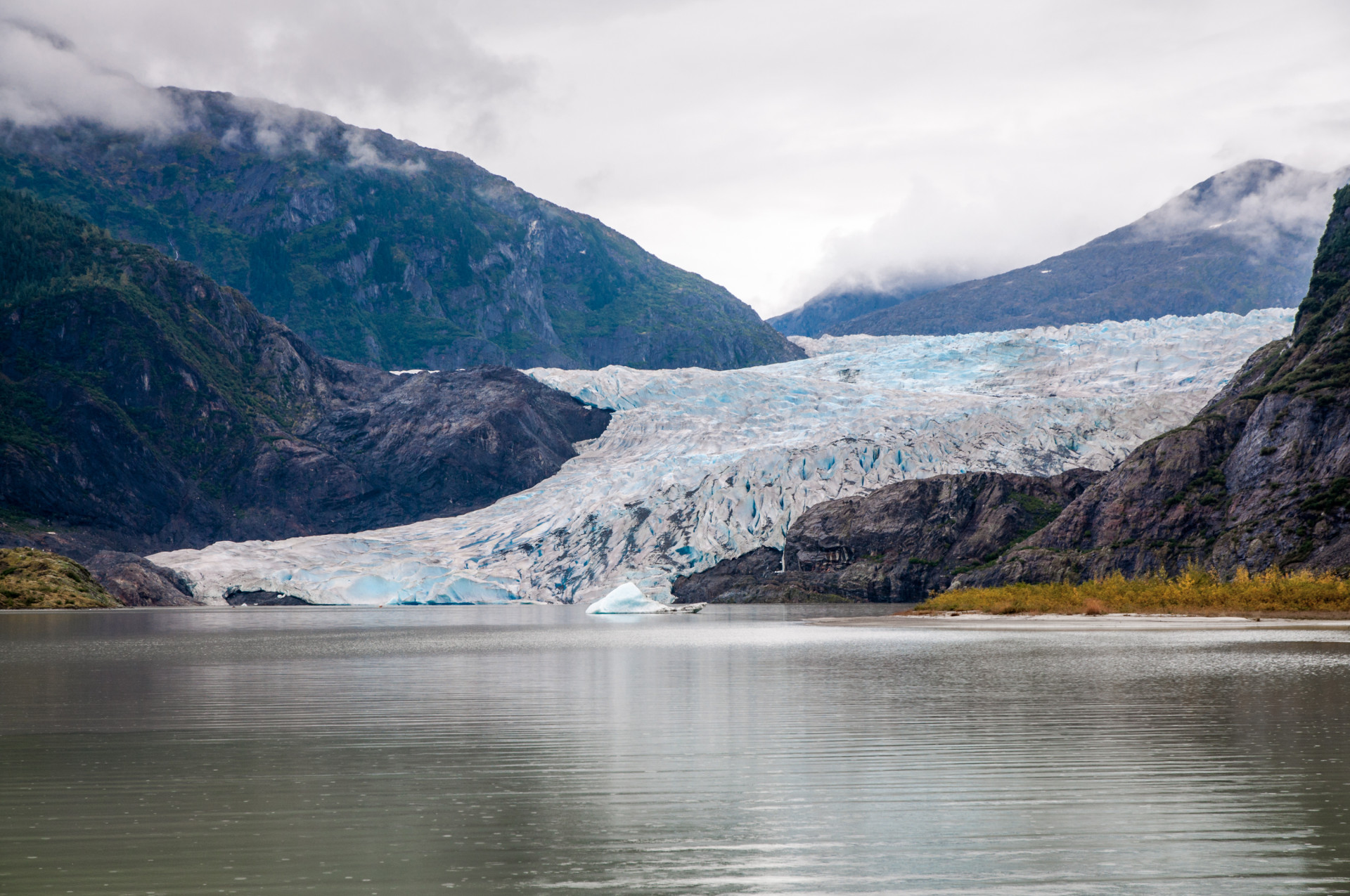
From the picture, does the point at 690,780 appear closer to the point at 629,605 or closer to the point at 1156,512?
the point at 629,605

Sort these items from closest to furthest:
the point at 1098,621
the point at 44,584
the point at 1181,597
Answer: the point at 1098,621
the point at 1181,597
the point at 44,584

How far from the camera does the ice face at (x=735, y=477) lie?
382 feet

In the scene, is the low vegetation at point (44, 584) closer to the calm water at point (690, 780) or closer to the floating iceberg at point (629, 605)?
the floating iceberg at point (629, 605)

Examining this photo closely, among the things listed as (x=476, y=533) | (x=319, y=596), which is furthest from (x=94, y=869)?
(x=476, y=533)

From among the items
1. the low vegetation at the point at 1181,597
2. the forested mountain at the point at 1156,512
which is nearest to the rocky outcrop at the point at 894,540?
the forested mountain at the point at 1156,512

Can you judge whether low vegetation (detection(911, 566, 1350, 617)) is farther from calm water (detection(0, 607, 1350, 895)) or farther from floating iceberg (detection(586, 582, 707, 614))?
calm water (detection(0, 607, 1350, 895))

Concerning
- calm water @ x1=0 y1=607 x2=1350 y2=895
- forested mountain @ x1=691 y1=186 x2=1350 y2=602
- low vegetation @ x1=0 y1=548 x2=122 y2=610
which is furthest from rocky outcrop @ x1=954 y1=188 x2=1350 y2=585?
low vegetation @ x1=0 y1=548 x2=122 y2=610

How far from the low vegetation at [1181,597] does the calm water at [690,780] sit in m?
26.8

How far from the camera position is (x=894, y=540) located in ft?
373

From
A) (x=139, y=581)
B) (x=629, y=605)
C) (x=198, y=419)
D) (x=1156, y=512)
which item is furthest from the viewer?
(x=198, y=419)

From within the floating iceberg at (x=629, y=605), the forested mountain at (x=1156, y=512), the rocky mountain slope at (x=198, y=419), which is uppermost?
the rocky mountain slope at (x=198, y=419)

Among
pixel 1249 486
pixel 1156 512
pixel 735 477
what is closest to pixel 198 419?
pixel 735 477

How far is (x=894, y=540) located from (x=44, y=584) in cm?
7478

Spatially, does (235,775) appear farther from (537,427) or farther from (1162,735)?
(537,427)
